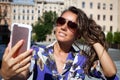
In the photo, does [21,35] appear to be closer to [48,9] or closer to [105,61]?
[105,61]

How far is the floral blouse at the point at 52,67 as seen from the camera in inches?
90.9

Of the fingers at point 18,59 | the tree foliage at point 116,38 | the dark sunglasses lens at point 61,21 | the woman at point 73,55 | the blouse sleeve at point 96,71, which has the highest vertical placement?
the dark sunglasses lens at point 61,21

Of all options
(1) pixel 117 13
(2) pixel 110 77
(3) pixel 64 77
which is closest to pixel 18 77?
(3) pixel 64 77

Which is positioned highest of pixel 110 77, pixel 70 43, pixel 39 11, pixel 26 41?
pixel 26 41

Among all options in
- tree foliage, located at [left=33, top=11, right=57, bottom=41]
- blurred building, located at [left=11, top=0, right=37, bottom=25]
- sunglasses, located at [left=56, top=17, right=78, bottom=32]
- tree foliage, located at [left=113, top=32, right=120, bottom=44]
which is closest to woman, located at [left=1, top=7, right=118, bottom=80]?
sunglasses, located at [left=56, top=17, right=78, bottom=32]

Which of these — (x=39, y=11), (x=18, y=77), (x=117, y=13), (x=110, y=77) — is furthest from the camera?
(x=39, y=11)

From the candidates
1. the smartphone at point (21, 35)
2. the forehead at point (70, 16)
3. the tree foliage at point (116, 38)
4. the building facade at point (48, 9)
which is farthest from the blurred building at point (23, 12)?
the smartphone at point (21, 35)

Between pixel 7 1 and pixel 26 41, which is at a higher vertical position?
pixel 26 41

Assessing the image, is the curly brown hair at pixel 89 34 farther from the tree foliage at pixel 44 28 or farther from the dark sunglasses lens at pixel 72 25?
the tree foliage at pixel 44 28

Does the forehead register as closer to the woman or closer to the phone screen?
the woman

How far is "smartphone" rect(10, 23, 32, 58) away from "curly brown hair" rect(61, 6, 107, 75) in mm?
535

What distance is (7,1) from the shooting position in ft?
385

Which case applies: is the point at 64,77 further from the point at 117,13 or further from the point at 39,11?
the point at 39,11

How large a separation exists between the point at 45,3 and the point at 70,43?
11035 centimetres
